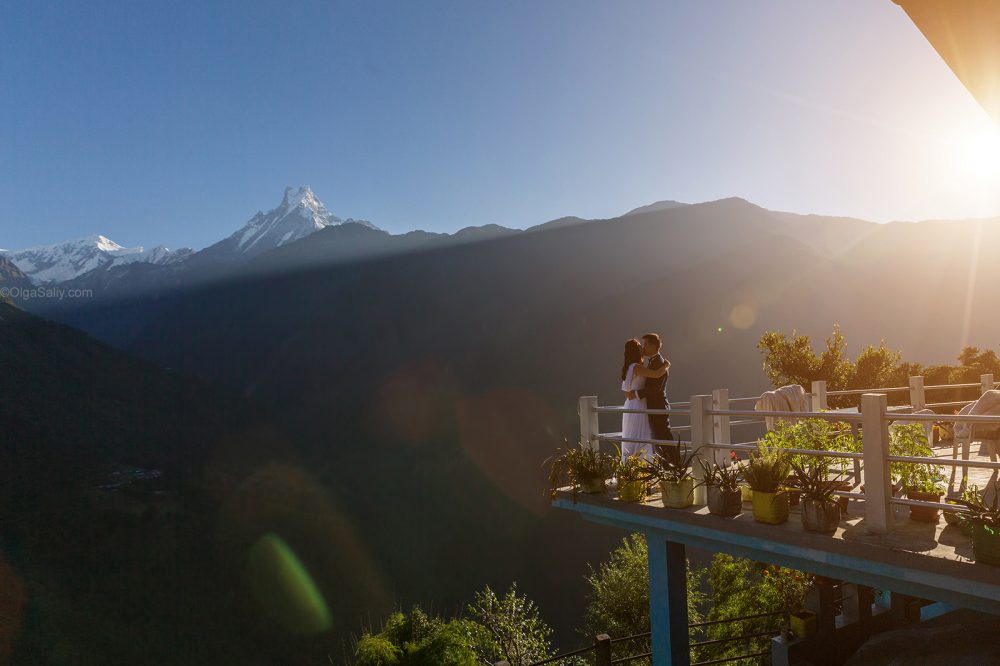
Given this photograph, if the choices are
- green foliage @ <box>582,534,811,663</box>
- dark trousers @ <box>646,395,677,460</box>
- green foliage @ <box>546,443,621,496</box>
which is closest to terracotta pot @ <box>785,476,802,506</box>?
dark trousers @ <box>646,395,677,460</box>

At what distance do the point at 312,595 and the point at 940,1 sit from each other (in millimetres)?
91135

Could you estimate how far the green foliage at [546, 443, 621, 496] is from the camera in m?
7.13

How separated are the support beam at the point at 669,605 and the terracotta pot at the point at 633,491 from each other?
41 centimetres

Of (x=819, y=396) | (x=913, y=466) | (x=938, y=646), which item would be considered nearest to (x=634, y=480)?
(x=913, y=466)

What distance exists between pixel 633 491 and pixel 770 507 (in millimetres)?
1658

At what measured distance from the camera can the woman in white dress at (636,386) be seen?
7105 mm

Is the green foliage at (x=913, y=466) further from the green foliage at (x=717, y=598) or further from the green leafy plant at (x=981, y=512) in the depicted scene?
the green foliage at (x=717, y=598)

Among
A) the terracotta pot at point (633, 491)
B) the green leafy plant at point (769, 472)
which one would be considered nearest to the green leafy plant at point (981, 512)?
the green leafy plant at point (769, 472)

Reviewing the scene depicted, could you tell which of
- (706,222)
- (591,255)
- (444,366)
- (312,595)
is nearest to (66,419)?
(312,595)

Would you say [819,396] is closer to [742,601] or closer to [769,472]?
[769,472]

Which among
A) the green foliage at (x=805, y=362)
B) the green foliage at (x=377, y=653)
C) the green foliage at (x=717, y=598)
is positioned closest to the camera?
the green foliage at (x=717, y=598)

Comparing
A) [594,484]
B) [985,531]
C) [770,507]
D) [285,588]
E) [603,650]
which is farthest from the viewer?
[285,588]

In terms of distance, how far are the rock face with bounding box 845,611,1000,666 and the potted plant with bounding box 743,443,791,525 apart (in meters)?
2.45

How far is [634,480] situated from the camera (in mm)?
6539
